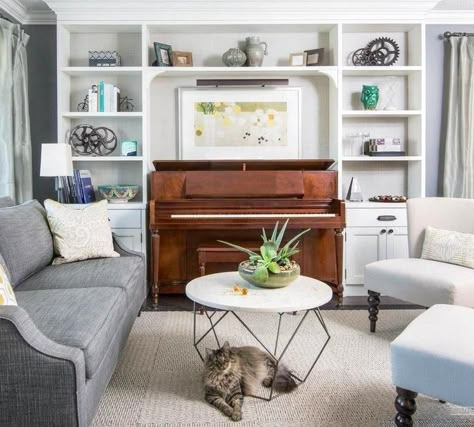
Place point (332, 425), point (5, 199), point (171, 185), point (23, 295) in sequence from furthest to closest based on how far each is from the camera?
point (171, 185)
point (5, 199)
point (23, 295)
point (332, 425)

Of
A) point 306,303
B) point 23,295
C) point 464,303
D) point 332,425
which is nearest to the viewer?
point 332,425

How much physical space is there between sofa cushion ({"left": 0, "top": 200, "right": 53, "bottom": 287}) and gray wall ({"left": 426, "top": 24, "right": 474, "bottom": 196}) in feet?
11.1

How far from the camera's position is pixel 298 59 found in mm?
4055

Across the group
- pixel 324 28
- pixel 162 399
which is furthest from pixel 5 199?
pixel 324 28

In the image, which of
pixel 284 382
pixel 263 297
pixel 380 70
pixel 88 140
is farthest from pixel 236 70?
pixel 284 382

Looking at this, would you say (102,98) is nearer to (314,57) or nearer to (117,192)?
(117,192)

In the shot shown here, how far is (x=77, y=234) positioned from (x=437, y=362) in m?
2.19

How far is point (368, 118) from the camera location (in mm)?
4277

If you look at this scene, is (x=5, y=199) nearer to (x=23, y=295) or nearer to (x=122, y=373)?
(x=23, y=295)

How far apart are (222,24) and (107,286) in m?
2.55

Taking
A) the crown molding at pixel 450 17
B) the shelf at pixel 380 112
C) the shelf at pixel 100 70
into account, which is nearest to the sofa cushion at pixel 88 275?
the shelf at pixel 100 70

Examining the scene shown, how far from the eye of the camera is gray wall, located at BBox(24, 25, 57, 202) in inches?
165

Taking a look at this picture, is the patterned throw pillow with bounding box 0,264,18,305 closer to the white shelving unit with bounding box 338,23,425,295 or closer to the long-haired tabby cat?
the long-haired tabby cat

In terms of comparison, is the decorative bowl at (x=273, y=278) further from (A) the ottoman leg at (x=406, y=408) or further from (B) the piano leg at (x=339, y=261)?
(B) the piano leg at (x=339, y=261)
